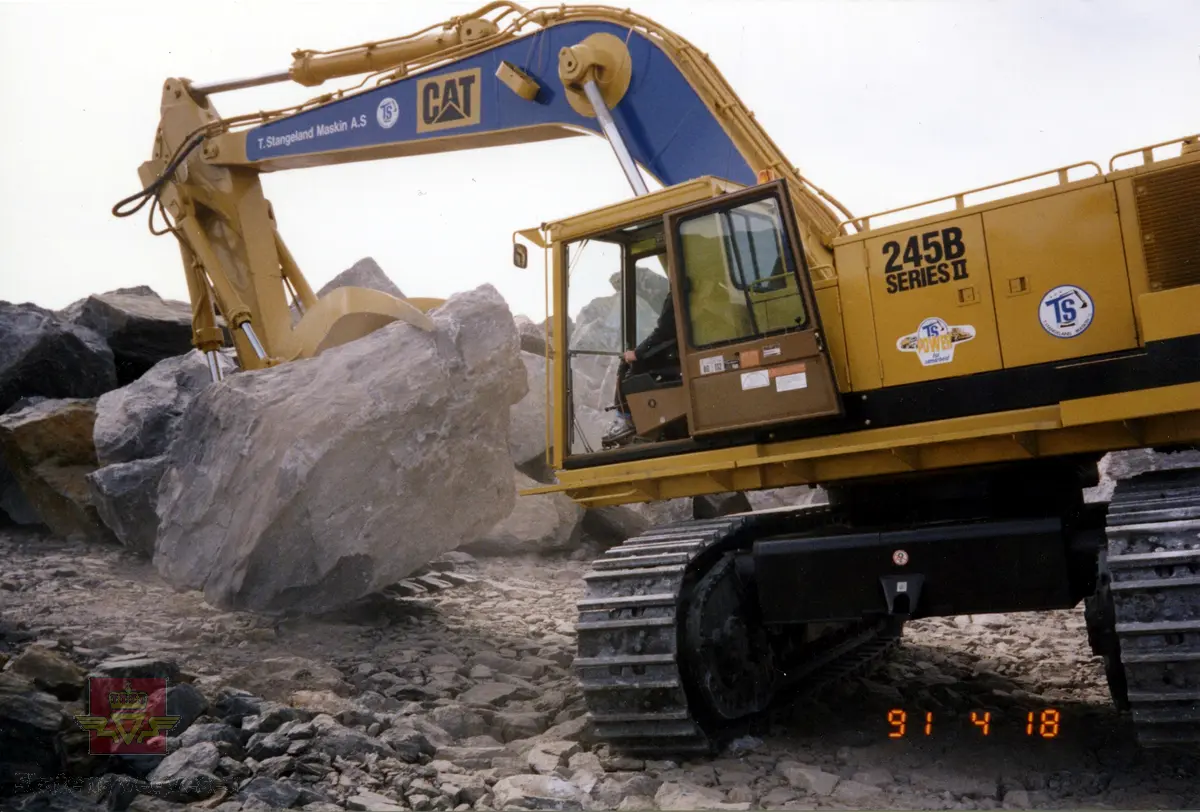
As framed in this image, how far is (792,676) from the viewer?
6078 millimetres

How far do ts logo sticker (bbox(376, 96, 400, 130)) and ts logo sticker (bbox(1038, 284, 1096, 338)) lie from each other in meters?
5.33

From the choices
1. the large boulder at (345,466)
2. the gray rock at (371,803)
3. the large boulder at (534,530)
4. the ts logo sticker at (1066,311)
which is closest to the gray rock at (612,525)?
the large boulder at (534,530)

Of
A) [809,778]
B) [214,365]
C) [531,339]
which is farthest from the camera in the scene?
[531,339]

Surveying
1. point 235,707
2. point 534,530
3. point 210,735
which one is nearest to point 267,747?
point 210,735

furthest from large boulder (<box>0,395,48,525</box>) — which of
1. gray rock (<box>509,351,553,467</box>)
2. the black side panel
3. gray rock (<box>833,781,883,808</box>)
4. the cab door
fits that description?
gray rock (<box>833,781,883,808</box>)

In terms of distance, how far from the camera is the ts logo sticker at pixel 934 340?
5.20 meters

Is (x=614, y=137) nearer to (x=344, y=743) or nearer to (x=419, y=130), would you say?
(x=419, y=130)

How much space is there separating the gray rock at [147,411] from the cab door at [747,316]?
5.77 meters

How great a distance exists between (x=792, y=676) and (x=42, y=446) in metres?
7.80

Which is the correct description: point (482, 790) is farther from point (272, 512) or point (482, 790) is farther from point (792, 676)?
point (272, 512)

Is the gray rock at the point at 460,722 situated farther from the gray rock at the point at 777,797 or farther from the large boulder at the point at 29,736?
the large boulder at the point at 29,736

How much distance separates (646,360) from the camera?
6.00m

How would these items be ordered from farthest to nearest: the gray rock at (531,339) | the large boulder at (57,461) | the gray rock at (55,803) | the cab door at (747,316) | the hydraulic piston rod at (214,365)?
1. the gray rock at (531,339)
2. the large boulder at (57,461)
3. the hydraulic piston rod at (214,365)
4. the cab door at (747,316)
5. the gray rock at (55,803)

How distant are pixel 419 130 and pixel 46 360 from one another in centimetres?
600
